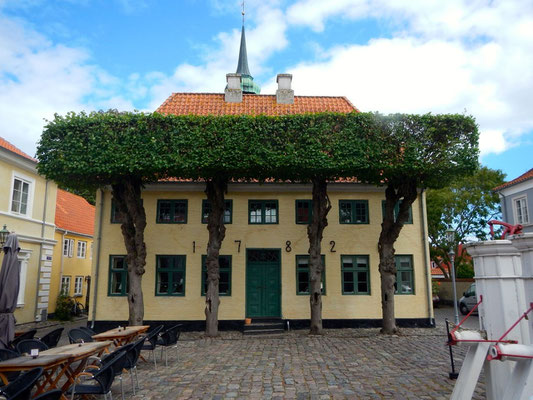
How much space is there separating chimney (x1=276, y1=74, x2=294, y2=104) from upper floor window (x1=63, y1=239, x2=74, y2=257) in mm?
14717

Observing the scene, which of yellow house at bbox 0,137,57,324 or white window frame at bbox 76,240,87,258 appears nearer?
yellow house at bbox 0,137,57,324

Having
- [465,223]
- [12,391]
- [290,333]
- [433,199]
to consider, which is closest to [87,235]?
[290,333]

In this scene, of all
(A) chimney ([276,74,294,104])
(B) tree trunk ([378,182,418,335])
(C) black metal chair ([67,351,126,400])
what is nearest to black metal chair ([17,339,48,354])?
(C) black metal chair ([67,351,126,400])

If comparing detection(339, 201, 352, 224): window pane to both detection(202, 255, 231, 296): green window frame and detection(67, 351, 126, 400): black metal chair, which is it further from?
detection(67, 351, 126, 400): black metal chair

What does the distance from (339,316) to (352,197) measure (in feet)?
16.0

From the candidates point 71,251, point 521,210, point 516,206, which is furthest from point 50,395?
point 516,206

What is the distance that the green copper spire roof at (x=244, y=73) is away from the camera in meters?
31.1

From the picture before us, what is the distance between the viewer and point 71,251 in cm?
2405

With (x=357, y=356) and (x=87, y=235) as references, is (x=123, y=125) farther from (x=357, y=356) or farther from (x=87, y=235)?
(x=87, y=235)

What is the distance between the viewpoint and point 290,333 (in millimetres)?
14875

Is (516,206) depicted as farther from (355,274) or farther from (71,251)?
(71,251)

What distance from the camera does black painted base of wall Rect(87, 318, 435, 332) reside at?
1581 centimetres

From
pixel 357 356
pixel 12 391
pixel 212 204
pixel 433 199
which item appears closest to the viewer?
pixel 12 391

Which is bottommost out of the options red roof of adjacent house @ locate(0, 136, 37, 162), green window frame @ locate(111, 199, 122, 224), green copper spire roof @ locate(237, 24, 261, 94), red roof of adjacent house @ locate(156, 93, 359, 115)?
green window frame @ locate(111, 199, 122, 224)
